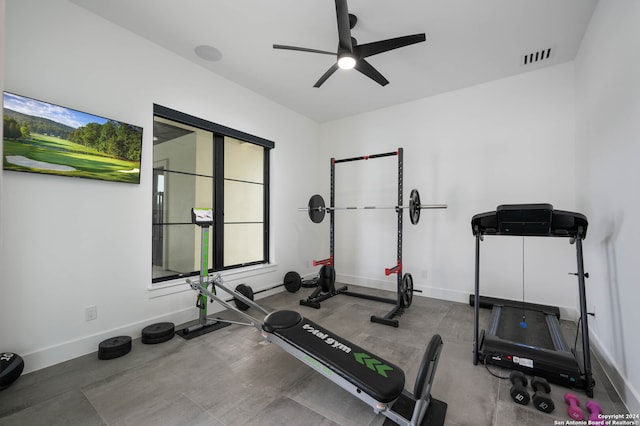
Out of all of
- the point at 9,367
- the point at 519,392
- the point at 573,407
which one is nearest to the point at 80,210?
the point at 9,367

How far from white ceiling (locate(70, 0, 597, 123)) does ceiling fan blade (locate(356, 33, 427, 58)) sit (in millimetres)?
392

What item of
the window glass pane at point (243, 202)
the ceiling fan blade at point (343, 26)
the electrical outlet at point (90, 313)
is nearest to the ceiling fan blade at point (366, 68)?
the ceiling fan blade at point (343, 26)

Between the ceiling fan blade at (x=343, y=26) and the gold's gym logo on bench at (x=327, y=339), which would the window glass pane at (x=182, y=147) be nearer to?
the ceiling fan blade at (x=343, y=26)

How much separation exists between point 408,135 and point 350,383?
3921 mm

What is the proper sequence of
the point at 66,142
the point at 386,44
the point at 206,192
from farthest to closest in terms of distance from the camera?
the point at 206,192
the point at 386,44
the point at 66,142

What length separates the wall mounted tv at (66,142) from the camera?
2.10 meters

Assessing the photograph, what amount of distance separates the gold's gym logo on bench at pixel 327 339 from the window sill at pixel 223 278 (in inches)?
71.6

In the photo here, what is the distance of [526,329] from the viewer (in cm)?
271

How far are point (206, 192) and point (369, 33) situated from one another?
9.14 feet

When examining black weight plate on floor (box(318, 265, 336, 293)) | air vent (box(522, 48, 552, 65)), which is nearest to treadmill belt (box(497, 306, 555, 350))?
black weight plate on floor (box(318, 265, 336, 293))

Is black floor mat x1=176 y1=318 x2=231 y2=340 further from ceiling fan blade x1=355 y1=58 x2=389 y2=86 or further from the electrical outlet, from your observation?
ceiling fan blade x1=355 y1=58 x2=389 y2=86

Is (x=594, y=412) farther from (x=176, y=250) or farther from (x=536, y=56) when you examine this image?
(x=176, y=250)

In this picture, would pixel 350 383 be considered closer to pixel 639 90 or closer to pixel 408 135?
pixel 639 90

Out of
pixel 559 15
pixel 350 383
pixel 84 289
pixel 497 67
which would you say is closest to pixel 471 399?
pixel 350 383
